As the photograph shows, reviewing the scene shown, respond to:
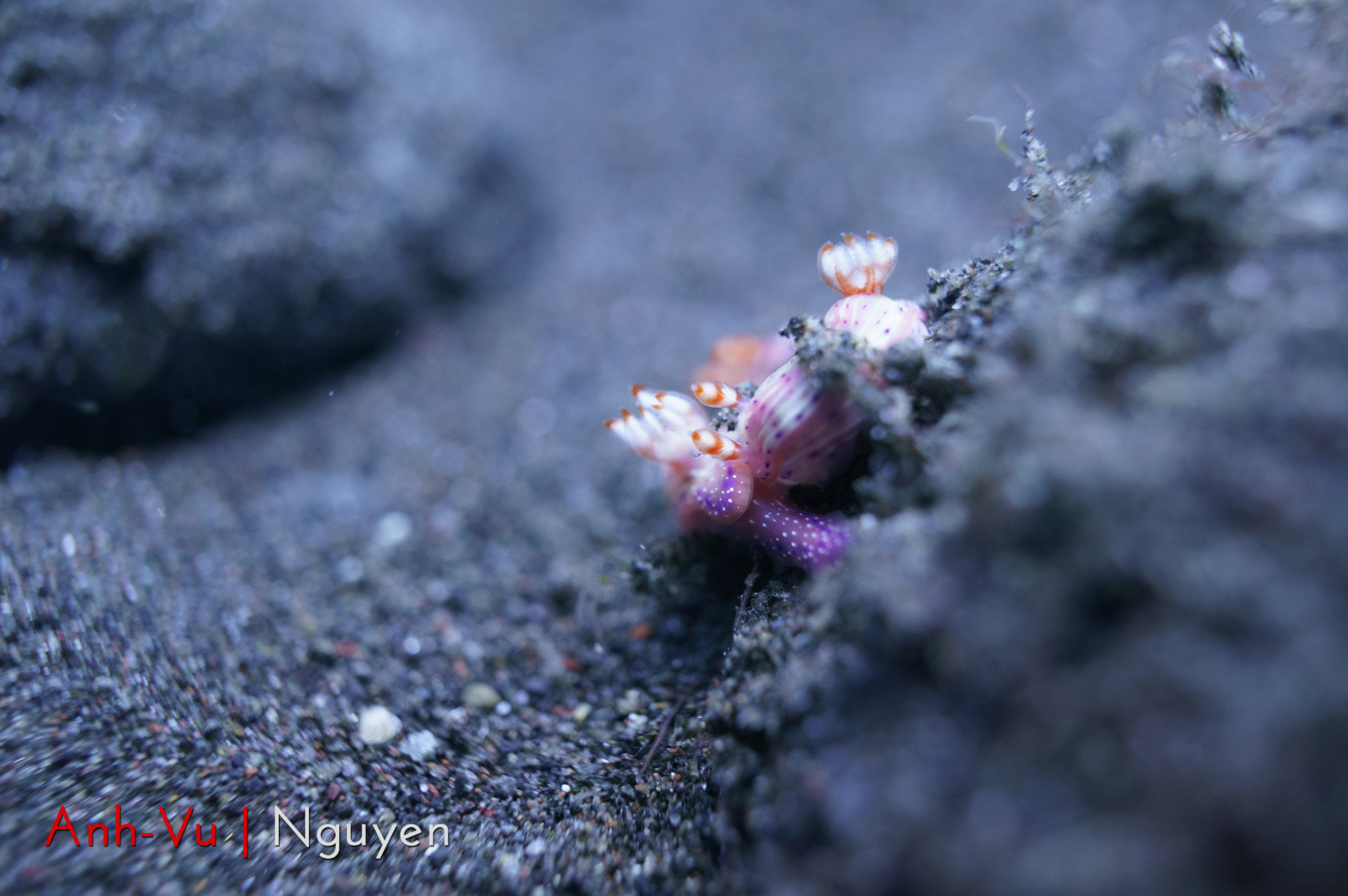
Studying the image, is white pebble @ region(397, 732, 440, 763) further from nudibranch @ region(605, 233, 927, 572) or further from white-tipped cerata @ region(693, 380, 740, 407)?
white-tipped cerata @ region(693, 380, 740, 407)

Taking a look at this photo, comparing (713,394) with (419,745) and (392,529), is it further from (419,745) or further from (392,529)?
(392,529)

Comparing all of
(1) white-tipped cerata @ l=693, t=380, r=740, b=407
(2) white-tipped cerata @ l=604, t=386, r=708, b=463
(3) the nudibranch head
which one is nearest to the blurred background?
(3) the nudibranch head

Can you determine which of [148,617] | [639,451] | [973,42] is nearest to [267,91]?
[148,617]

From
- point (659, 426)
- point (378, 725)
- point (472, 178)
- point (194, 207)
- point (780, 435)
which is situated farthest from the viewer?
point (472, 178)

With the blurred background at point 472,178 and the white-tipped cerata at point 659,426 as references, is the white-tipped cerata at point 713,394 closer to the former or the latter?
the white-tipped cerata at point 659,426

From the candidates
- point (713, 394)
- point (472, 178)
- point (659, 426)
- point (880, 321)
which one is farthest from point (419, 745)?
point (472, 178)

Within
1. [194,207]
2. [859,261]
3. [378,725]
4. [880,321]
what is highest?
[859,261]

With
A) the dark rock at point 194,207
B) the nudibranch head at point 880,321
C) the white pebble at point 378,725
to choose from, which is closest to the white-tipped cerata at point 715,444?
the nudibranch head at point 880,321

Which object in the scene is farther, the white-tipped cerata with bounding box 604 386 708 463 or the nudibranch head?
the white-tipped cerata with bounding box 604 386 708 463
